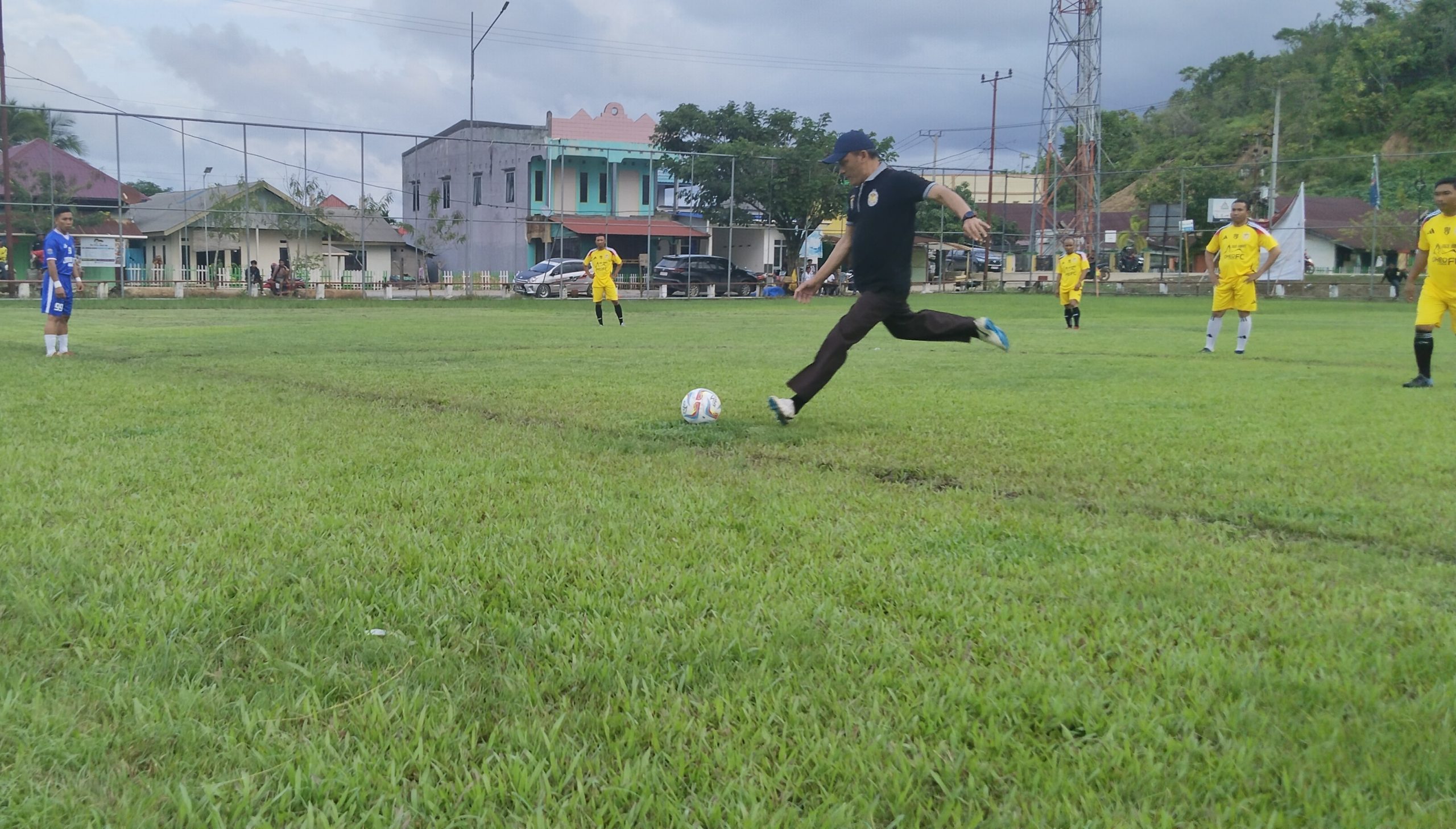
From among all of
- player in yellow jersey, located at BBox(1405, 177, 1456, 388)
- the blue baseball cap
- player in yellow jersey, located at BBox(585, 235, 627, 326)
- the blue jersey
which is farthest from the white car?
the blue baseball cap

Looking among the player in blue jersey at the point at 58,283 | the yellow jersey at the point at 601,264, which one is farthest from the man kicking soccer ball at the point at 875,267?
the yellow jersey at the point at 601,264

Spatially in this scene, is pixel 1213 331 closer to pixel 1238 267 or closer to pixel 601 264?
pixel 1238 267

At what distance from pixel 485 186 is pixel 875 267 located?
1704 inches

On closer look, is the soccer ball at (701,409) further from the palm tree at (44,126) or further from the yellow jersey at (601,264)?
the palm tree at (44,126)

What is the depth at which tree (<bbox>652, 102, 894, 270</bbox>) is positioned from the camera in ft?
146

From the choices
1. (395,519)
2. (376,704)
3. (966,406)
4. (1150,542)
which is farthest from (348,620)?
(966,406)

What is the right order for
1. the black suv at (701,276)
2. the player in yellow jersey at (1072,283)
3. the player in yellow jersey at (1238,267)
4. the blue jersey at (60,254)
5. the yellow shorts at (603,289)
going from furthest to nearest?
the black suv at (701,276) → the yellow shorts at (603,289) → the player in yellow jersey at (1072,283) → the player in yellow jersey at (1238,267) → the blue jersey at (60,254)

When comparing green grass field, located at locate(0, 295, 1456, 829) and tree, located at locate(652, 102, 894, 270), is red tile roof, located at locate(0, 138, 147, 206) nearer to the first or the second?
tree, located at locate(652, 102, 894, 270)

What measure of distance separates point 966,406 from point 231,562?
18.2ft

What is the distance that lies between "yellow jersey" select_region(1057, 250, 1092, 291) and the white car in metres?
21.4

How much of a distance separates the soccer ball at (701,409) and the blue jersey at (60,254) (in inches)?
349

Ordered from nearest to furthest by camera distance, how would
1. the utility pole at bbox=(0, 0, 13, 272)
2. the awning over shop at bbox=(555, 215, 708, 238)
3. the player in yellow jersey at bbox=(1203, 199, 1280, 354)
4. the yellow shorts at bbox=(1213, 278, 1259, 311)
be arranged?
the player in yellow jersey at bbox=(1203, 199, 1280, 354) < the yellow shorts at bbox=(1213, 278, 1259, 311) < the utility pole at bbox=(0, 0, 13, 272) < the awning over shop at bbox=(555, 215, 708, 238)

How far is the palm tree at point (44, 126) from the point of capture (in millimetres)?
31578

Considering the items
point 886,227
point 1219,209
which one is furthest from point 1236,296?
point 1219,209
